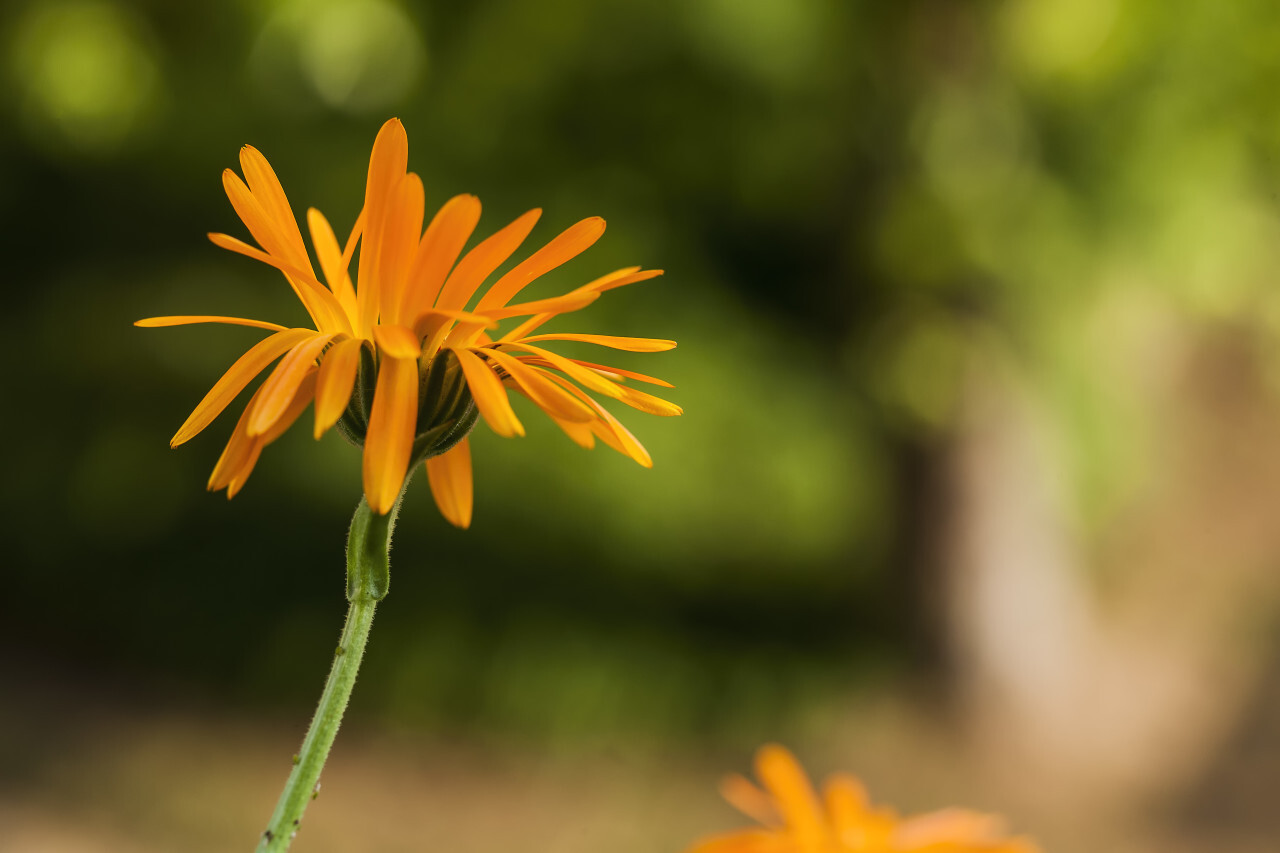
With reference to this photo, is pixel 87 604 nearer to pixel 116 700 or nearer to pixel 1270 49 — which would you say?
pixel 116 700

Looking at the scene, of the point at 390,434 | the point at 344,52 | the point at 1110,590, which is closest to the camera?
the point at 390,434

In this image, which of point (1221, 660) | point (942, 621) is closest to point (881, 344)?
point (942, 621)

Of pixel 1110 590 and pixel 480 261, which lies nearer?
pixel 480 261

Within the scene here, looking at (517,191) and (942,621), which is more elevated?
(517,191)

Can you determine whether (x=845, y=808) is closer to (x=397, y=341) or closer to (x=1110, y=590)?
(x=397, y=341)

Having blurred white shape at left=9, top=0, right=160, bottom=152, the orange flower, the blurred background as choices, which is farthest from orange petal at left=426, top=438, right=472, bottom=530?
blurred white shape at left=9, top=0, right=160, bottom=152

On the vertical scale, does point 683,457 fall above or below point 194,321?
above

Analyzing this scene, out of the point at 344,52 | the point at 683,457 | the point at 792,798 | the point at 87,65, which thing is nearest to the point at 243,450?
the point at 792,798

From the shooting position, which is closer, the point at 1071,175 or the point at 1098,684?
the point at 1071,175
